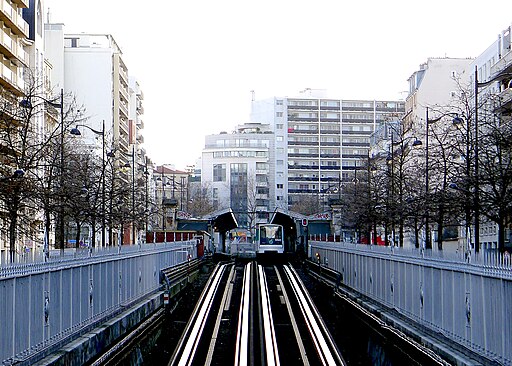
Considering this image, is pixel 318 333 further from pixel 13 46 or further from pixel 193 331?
pixel 13 46

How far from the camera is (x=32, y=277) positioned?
15.8 meters

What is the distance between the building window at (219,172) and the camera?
7407 inches

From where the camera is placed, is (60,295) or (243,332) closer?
(60,295)

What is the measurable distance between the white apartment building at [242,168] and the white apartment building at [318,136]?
7.77ft

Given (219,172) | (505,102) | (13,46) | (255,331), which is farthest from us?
(219,172)

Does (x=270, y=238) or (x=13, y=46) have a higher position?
(x=13, y=46)

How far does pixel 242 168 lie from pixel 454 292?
168585 millimetres

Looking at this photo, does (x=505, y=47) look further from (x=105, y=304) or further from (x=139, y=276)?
(x=105, y=304)

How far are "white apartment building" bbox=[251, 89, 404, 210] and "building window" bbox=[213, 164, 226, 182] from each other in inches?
472

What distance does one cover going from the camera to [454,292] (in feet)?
60.4

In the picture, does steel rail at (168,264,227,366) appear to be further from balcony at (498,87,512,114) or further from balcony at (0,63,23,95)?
balcony at (0,63,23,95)

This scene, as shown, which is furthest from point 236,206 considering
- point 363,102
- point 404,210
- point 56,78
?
point 404,210

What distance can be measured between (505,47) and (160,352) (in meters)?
54.2

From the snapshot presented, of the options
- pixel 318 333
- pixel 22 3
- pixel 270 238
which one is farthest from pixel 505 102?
pixel 270 238
